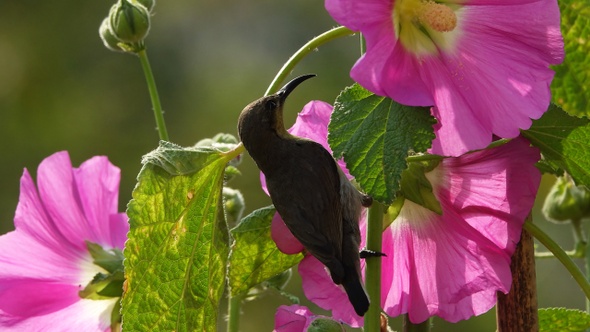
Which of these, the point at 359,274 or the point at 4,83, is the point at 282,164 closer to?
the point at 359,274

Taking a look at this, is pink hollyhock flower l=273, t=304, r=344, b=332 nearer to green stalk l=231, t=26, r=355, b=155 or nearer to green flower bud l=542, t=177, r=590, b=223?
green stalk l=231, t=26, r=355, b=155

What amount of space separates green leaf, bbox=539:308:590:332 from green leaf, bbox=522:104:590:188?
15cm

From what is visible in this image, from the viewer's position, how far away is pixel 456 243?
0.86m

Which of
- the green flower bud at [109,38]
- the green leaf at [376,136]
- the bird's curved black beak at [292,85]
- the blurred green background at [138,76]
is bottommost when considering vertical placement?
the blurred green background at [138,76]

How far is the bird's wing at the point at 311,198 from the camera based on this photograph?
0.79 metres

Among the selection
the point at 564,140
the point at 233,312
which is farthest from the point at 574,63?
the point at 233,312

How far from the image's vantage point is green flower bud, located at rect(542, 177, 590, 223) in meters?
1.14

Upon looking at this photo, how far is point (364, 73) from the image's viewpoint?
0.68m

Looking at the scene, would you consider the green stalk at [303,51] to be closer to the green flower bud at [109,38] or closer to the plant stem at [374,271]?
the plant stem at [374,271]

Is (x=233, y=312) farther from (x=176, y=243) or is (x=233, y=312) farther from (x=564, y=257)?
(x=564, y=257)

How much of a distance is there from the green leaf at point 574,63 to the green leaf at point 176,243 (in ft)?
0.92

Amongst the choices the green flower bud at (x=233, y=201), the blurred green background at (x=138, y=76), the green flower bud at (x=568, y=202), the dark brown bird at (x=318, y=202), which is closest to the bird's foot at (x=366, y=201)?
the dark brown bird at (x=318, y=202)

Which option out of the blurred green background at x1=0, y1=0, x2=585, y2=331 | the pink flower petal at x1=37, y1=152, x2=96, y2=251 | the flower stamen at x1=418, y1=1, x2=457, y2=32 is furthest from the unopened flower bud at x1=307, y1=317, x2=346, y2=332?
the blurred green background at x1=0, y1=0, x2=585, y2=331

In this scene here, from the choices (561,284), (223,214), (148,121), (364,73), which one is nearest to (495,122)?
(364,73)
